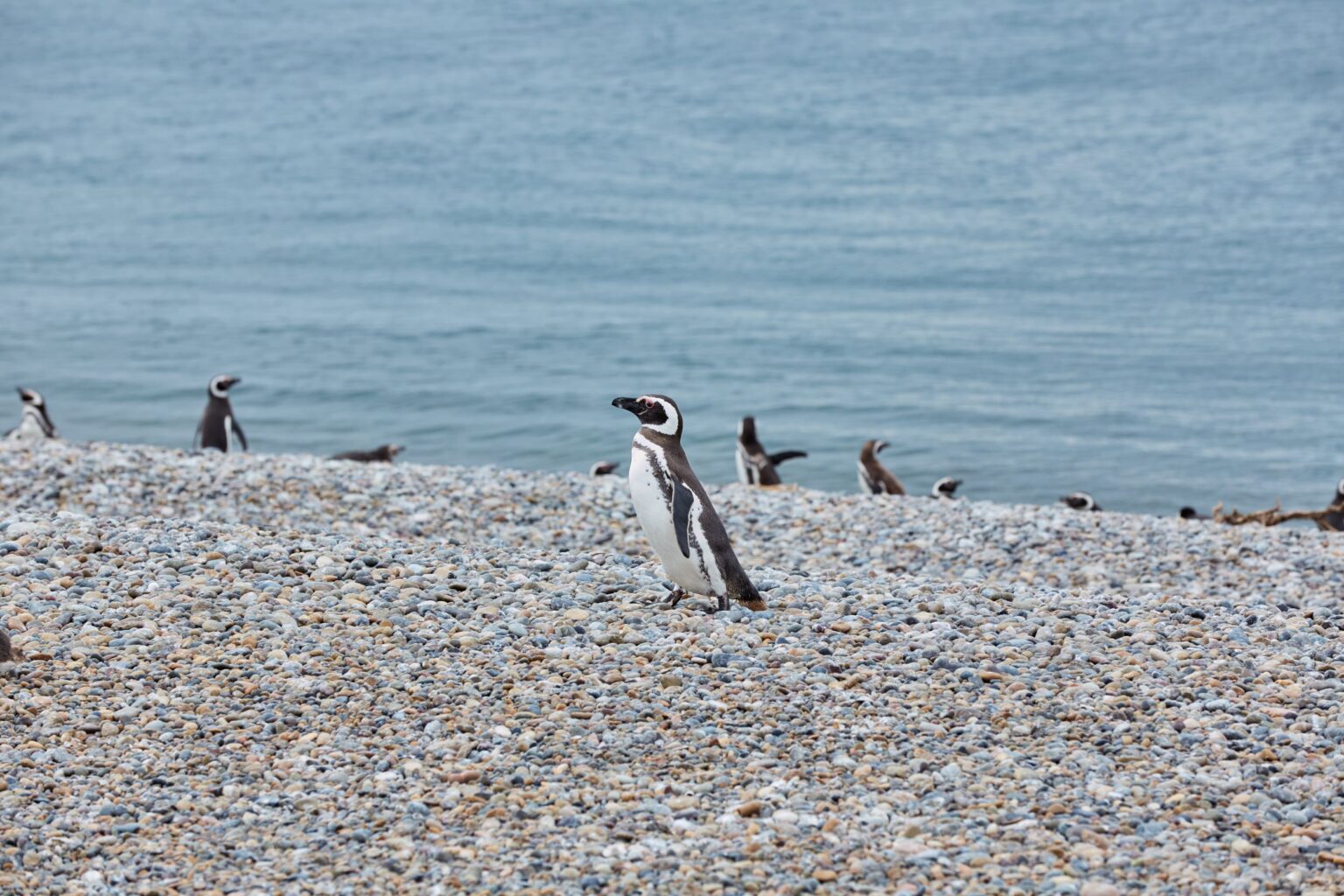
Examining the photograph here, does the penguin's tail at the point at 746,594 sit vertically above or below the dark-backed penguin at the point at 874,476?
above

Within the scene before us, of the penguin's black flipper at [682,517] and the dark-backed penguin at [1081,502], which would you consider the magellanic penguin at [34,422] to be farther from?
the penguin's black flipper at [682,517]

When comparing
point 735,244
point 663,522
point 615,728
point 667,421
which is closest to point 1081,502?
point 667,421

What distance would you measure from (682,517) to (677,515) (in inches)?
1.1

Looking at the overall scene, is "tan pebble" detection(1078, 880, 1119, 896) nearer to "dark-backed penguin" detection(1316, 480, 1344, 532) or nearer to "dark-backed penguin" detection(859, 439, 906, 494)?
"dark-backed penguin" detection(1316, 480, 1344, 532)

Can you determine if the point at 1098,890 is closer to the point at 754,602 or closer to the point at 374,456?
the point at 754,602

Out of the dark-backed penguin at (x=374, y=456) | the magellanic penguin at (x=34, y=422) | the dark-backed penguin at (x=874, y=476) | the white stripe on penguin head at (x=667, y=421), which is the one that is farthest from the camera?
the magellanic penguin at (x=34, y=422)

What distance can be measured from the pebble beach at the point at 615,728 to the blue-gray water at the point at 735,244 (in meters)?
11.3

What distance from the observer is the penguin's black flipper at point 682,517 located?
23.8 feet

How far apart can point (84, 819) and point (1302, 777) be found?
4537mm

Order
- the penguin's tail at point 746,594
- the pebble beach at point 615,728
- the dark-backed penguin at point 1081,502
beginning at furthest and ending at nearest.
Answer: the dark-backed penguin at point 1081,502 → the penguin's tail at point 746,594 → the pebble beach at point 615,728

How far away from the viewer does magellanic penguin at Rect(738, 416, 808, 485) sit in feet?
53.5

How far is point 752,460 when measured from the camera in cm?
1638

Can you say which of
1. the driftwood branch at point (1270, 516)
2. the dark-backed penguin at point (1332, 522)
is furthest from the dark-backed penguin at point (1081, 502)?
the dark-backed penguin at point (1332, 522)

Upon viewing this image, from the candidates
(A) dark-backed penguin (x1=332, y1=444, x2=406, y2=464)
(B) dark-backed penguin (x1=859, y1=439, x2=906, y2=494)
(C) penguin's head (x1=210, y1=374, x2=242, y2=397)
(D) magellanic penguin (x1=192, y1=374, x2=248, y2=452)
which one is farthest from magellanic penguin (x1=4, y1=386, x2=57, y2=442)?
(B) dark-backed penguin (x1=859, y1=439, x2=906, y2=494)
